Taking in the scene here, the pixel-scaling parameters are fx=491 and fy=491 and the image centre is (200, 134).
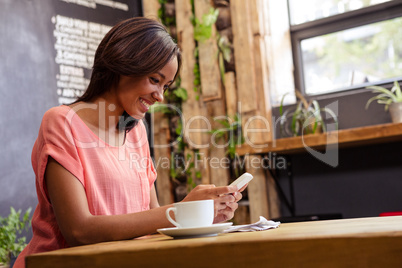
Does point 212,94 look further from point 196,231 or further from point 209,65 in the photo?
point 196,231

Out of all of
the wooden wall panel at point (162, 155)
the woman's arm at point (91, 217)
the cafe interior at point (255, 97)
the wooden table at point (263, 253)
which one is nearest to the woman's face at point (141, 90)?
the woman's arm at point (91, 217)

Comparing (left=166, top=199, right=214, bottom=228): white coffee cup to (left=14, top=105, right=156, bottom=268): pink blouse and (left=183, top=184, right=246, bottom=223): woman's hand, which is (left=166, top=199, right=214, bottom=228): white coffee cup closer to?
(left=183, top=184, right=246, bottom=223): woman's hand

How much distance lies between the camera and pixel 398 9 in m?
3.42

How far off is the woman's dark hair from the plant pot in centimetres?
178

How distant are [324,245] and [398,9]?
308cm

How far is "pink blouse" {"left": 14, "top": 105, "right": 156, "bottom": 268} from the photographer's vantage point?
1.43 meters

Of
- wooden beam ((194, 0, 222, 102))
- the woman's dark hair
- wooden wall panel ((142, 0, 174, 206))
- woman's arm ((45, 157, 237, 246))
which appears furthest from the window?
woman's arm ((45, 157, 237, 246))

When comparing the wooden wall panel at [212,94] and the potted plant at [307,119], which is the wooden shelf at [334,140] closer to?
the potted plant at [307,119]

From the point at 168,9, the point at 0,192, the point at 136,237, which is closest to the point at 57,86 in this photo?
the point at 0,192

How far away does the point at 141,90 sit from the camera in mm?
1770

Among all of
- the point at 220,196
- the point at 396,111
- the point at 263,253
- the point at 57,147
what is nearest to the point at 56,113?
the point at 57,147

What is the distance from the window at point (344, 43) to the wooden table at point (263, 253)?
2811 millimetres

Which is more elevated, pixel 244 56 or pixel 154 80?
pixel 244 56

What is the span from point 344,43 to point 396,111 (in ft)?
2.78
